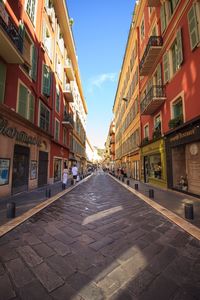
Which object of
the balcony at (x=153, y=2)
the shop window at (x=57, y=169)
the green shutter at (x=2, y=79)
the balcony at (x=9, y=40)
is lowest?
the shop window at (x=57, y=169)

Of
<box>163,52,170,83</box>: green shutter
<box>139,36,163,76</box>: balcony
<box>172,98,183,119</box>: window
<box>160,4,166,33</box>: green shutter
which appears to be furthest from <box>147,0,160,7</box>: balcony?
<box>172,98,183,119</box>: window

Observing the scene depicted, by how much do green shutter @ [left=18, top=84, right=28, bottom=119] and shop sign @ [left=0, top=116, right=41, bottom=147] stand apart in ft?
4.39

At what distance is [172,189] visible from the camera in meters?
10.7

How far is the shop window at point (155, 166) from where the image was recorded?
13109mm

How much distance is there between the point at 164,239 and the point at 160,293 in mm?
1753

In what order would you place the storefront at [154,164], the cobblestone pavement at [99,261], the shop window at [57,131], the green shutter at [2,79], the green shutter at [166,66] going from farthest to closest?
the shop window at [57,131] < the storefront at [154,164] < the green shutter at [166,66] < the green shutter at [2,79] < the cobblestone pavement at [99,261]

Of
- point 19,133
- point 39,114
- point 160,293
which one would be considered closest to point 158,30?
point 39,114

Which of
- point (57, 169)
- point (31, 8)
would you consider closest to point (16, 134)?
point (57, 169)

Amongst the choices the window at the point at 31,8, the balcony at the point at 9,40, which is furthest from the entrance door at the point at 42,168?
the window at the point at 31,8

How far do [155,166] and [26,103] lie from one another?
36.9ft

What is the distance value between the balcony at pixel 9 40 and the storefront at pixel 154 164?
10744mm

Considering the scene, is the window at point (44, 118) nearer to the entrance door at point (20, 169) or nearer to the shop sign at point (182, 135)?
the entrance door at point (20, 169)

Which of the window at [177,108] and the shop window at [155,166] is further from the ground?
the window at [177,108]

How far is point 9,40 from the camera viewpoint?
302 inches
